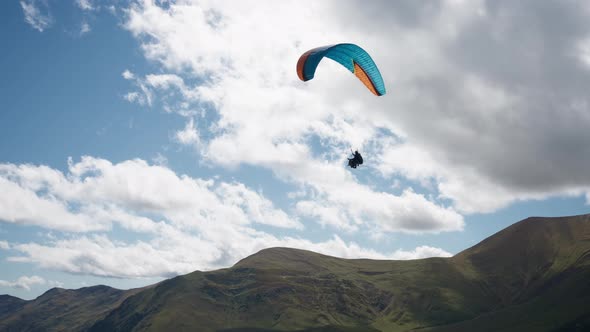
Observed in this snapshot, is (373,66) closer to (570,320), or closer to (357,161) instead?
(357,161)

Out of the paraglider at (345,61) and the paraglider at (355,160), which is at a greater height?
the paraglider at (345,61)

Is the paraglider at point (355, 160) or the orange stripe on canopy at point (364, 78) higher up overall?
the orange stripe on canopy at point (364, 78)

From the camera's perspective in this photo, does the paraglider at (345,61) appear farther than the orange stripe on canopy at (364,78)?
No

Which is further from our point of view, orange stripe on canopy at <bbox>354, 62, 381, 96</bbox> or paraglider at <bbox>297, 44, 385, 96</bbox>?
orange stripe on canopy at <bbox>354, 62, 381, 96</bbox>

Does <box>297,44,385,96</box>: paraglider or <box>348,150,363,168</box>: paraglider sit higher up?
<box>297,44,385,96</box>: paraglider

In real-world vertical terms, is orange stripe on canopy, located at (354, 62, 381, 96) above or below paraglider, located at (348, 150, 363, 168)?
above

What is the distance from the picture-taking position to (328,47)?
36.9 m

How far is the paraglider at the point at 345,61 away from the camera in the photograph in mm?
36750

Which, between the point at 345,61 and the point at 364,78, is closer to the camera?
the point at 345,61

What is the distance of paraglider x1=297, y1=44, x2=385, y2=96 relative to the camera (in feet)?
121

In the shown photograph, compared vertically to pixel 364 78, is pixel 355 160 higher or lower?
lower

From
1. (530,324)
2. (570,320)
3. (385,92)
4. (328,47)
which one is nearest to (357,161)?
(385,92)

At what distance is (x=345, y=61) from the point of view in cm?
3941

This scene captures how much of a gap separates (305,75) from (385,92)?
27.2ft
